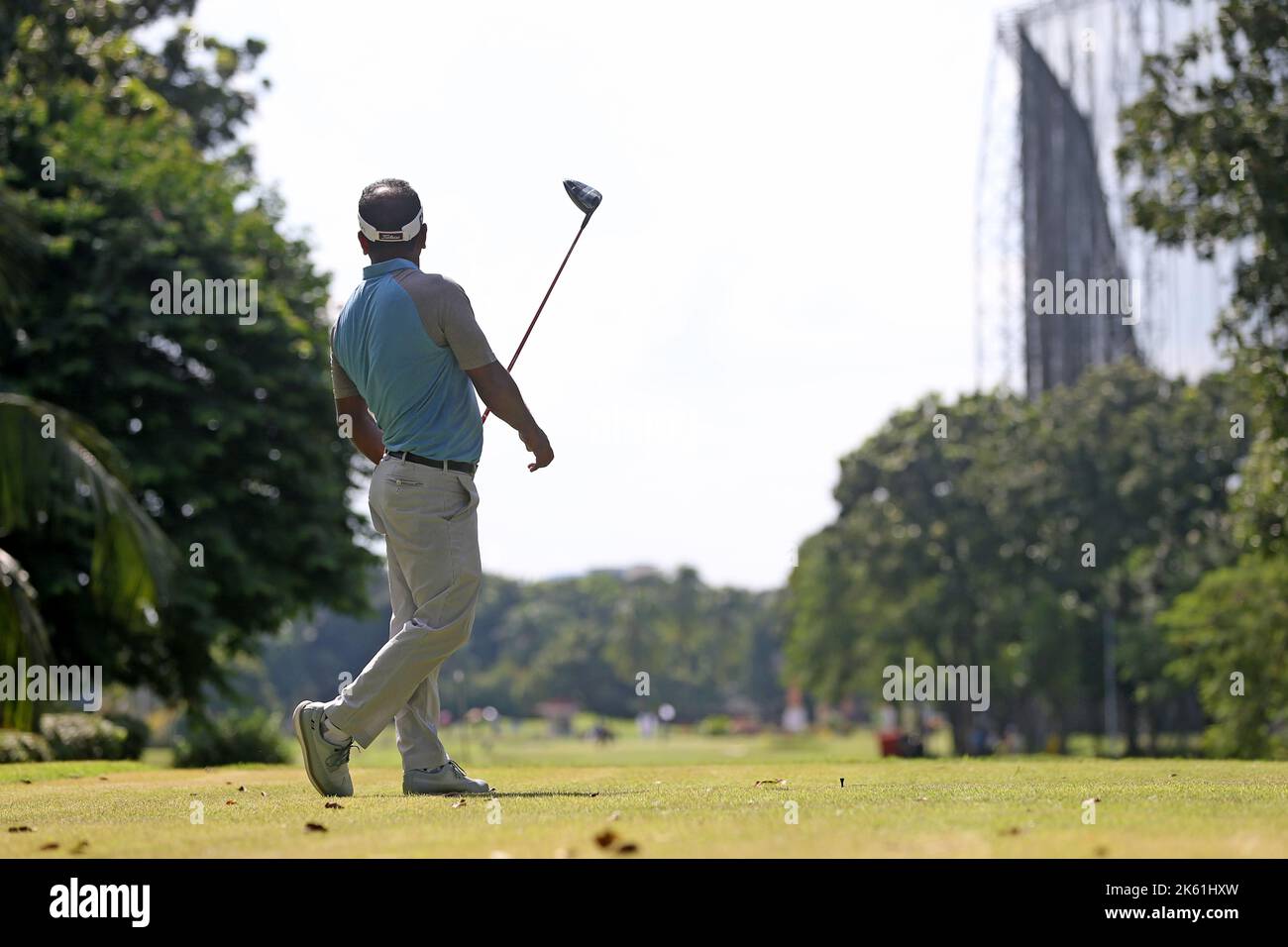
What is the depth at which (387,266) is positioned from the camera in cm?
820

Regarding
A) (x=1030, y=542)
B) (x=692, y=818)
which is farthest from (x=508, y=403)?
(x=1030, y=542)

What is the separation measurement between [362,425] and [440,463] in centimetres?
77

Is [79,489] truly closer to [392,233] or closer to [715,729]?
[392,233]

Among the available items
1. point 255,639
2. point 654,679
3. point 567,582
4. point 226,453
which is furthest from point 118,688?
point 567,582

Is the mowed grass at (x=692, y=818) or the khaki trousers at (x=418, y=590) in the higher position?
the khaki trousers at (x=418, y=590)

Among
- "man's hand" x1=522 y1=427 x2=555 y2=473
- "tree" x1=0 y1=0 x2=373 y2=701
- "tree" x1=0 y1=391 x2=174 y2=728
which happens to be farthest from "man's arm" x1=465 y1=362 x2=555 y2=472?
"tree" x1=0 y1=0 x2=373 y2=701

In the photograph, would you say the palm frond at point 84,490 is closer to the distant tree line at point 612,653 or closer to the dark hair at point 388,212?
the dark hair at point 388,212

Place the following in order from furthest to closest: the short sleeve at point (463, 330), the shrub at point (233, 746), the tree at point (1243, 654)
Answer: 1. the tree at point (1243, 654)
2. the shrub at point (233, 746)
3. the short sleeve at point (463, 330)

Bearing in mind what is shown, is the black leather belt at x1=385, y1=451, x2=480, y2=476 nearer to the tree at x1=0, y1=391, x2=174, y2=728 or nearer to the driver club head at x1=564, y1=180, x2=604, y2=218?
the driver club head at x1=564, y1=180, x2=604, y2=218

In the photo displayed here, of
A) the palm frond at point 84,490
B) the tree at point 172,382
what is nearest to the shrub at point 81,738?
the palm frond at point 84,490

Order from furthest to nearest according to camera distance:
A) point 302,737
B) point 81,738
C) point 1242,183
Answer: point 1242,183 → point 81,738 → point 302,737

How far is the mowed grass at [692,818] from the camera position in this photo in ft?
17.8

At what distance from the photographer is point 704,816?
21.0 ft

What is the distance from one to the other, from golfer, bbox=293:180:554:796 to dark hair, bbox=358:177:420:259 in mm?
57
